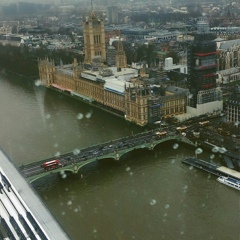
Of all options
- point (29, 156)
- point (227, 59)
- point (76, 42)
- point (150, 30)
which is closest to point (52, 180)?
point (29, 156)

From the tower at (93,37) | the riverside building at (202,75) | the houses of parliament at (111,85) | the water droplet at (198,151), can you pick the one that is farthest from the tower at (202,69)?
the tower at (93,37)

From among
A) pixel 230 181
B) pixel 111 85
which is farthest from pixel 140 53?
pixel 230 181

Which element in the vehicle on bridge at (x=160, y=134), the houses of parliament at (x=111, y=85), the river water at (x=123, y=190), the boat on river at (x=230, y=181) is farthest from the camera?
the houses of parliament at (x=111, y=85)

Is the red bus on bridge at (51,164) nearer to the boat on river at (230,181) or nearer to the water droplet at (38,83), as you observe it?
the boat on river at (230,181)

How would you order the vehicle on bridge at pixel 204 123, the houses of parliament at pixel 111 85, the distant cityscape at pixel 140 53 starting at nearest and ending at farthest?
the vehicle on bridge at pixel 204 123 → the houses of parliament at pixel 111 85 → the distant cityscape at pixel 140 53

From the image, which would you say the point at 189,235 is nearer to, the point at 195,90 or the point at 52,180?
the point at 52,180

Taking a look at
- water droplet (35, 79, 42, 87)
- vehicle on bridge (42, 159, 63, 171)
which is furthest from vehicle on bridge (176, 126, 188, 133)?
water droplet (35, 79, 42, 87)

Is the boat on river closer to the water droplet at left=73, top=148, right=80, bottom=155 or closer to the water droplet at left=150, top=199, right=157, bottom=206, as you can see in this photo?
the water droplet at left=150, top=199, right=157, bottom=206

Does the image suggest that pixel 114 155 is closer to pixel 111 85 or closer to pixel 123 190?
pixel 123 190
